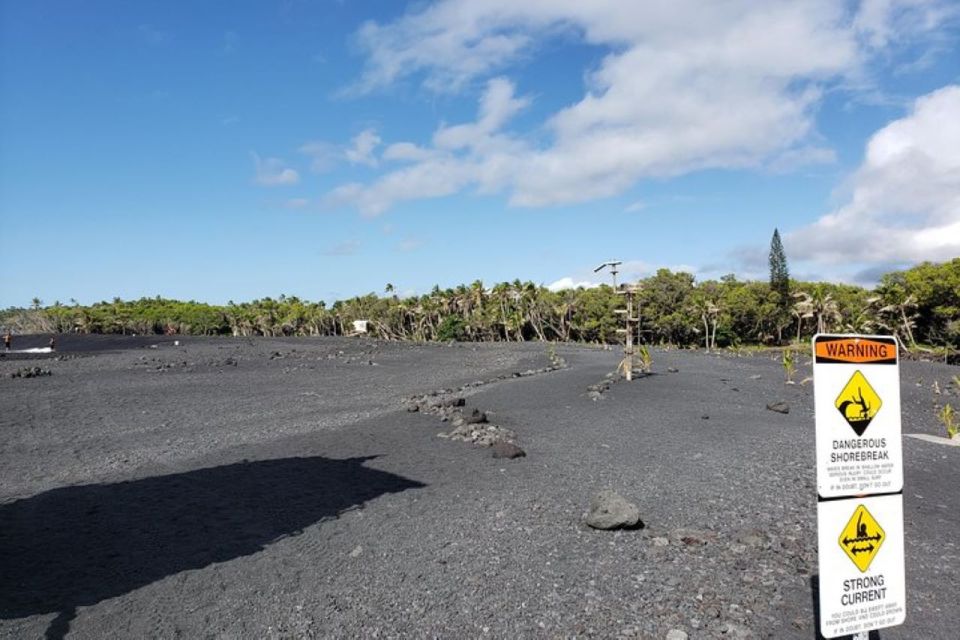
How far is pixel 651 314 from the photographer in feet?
245

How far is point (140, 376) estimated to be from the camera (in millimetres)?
31031

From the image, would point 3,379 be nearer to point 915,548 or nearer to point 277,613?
point 277,613

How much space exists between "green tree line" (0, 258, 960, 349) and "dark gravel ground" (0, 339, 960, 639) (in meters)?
51.0

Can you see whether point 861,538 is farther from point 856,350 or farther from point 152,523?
point 152,523

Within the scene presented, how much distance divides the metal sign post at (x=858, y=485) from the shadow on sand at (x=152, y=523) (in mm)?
6571

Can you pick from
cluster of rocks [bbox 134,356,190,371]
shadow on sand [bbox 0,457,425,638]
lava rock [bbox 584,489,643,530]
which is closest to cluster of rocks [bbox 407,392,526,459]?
shadow on sand [bbox 0,457,425,638]

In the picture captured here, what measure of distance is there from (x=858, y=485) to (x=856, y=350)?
0.76 metres

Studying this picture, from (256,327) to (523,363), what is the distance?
337 ft

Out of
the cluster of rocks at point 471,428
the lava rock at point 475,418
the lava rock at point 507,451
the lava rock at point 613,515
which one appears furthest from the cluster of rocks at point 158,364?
the lava rock at point 613,515

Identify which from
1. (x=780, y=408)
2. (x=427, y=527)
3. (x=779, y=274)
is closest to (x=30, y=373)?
(x=427, y=527)

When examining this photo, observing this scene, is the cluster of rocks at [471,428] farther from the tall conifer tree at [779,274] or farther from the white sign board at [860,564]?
the tall conifer tree at [779,274]

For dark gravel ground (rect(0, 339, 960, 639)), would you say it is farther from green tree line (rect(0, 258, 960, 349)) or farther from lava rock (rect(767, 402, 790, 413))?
green tree line (rect(0, 258, 960, 349))

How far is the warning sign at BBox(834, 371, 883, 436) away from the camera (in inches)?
136

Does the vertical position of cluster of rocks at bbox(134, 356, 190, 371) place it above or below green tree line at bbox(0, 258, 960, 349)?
below
